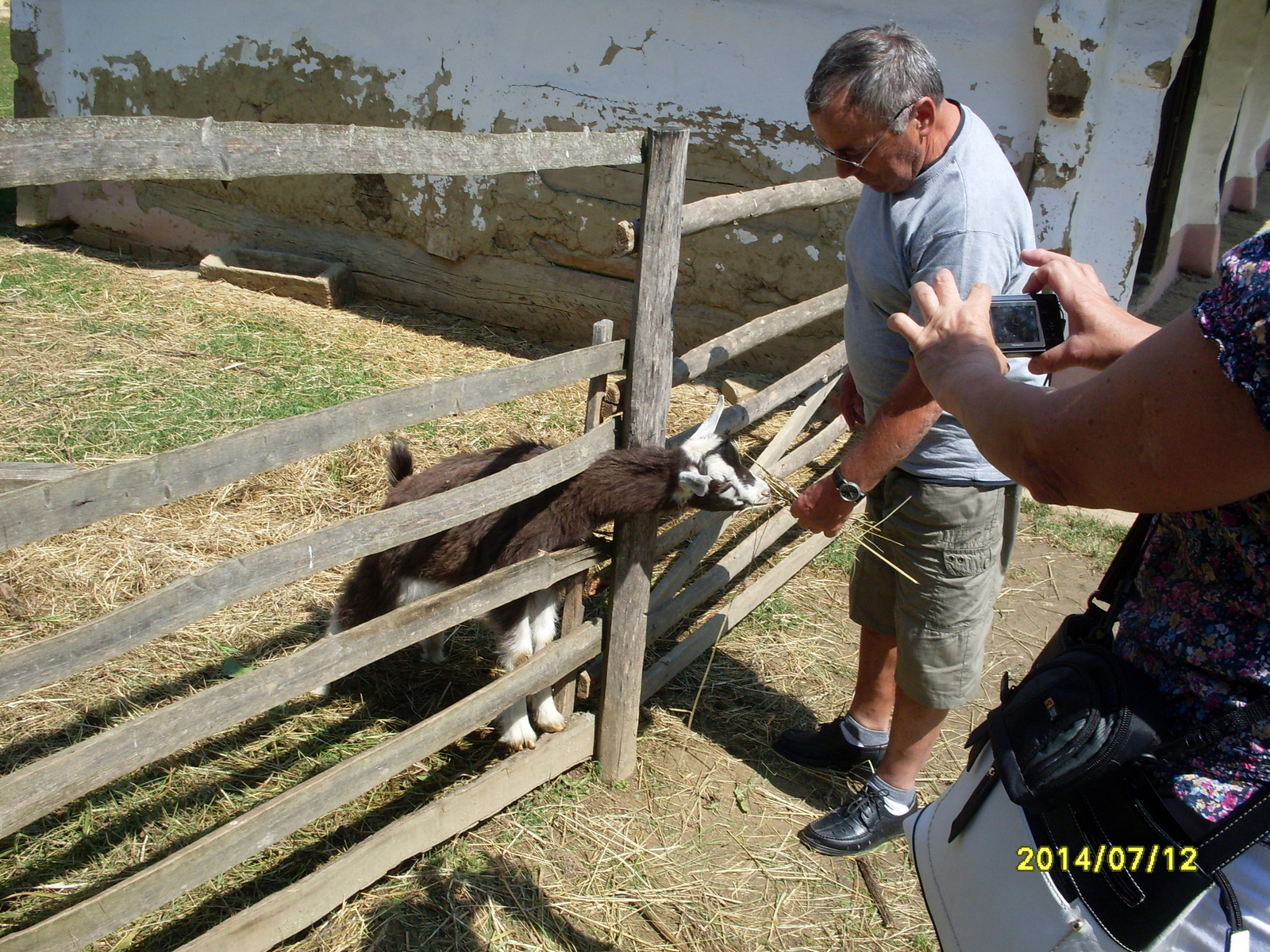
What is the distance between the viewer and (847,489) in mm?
2594

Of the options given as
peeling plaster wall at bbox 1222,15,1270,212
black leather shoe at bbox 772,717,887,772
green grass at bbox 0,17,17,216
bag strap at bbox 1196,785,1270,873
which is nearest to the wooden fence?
black leather shoe at bbox 772,717,887,772

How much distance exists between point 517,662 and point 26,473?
2.33 metres

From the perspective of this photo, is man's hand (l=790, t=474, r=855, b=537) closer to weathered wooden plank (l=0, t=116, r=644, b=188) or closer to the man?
the man

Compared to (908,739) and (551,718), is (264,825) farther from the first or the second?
(908,739)

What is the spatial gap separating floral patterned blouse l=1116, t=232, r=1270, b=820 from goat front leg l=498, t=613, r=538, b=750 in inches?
89.6

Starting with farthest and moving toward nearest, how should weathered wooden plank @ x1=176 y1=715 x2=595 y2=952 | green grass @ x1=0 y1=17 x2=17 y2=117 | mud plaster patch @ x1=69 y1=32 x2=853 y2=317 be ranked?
A: 1. green grass @ x1=0 y1=17 x2=17 y2=117
2. mud plaster patch @ x1=69 y1=32 x2=853 y2=317
3. weathered wooden plank @ x1=176 y1=715 x2=595 y2=952

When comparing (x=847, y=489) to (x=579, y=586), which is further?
(x=579, y=586)

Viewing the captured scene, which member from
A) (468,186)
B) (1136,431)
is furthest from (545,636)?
(468,186)

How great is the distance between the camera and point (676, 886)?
9.98 feet

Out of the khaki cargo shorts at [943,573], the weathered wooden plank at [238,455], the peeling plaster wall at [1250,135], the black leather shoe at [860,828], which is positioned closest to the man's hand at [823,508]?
the khaki cargo shorts at [943,573]

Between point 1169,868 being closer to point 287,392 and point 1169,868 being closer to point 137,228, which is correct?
point 287,392

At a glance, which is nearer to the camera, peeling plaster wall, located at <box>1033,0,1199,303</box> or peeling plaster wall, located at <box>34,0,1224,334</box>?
peeling plaster wall, located at <box>1033,0,1199,303</box>

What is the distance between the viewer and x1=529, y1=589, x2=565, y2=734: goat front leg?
339 cm

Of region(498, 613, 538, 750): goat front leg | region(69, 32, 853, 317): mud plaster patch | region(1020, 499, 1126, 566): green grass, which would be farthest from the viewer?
region(69, 32, 853, 317): mud plaster patch
